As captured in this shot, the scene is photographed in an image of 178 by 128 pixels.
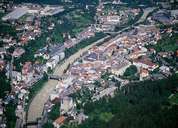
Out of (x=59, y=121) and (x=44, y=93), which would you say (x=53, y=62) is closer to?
(x=44, y=93)

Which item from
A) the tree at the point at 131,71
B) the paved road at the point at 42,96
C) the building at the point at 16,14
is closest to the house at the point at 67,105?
the paved road at the point at 42,96

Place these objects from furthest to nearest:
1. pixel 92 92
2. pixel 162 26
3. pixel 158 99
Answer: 1. pixel 162 26
2. pixel 92 92
3. pixel 158 99

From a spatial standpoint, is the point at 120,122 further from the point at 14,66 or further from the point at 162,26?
the point at 162,26

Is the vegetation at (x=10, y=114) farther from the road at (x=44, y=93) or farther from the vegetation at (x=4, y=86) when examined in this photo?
the vegetation at (x=4, y=86)

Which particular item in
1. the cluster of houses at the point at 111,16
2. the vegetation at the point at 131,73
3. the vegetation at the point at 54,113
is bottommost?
the vegetation at the point at 54,113

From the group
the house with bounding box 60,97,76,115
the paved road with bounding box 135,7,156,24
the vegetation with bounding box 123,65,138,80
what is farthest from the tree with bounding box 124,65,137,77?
the paved road with bounding box 135,7,156,24

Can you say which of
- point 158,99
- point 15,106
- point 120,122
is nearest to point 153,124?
point 120,122

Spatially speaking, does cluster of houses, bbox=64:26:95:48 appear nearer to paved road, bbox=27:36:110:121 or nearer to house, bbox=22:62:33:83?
paved road, bbox=27:36:110:121
